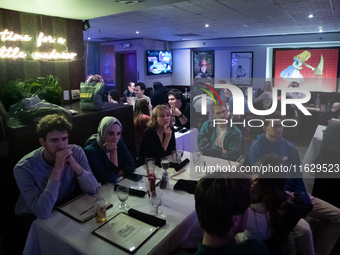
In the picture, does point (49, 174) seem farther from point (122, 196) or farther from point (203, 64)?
point (203, 64)

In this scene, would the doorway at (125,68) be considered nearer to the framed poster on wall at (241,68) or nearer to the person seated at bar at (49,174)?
the framed poster on wall at (241,68)

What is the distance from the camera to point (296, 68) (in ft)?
28.3

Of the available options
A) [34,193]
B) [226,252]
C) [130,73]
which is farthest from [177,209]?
[130,73]

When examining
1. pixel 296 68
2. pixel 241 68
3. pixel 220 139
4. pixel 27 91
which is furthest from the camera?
pixel 241 68

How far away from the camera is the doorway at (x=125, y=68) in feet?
31.7

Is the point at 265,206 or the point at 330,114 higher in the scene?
the point at 330,114

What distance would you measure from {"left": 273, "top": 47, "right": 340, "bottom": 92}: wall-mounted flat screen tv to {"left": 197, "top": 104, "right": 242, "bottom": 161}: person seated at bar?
634 centimetres

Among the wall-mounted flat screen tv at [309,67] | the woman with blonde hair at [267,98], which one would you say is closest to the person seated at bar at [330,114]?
the woman with blonde hair at [267,98]

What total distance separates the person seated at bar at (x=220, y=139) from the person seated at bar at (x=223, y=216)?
72.8 inches

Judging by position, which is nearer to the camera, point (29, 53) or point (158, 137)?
point (158, 137)

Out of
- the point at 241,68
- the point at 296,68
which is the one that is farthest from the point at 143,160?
the point at 296,68

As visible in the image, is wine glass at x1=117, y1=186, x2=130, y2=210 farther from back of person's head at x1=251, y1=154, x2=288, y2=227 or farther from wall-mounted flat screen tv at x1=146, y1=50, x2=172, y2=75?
wall-mounted flat screen tv at x1=146, y1=50, x2=172, y2=75

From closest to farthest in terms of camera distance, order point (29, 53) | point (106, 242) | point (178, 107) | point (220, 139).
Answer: point (106, 242), point (29, 53), point (220, 139), point (178, 107)

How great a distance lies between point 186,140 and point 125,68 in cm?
685
